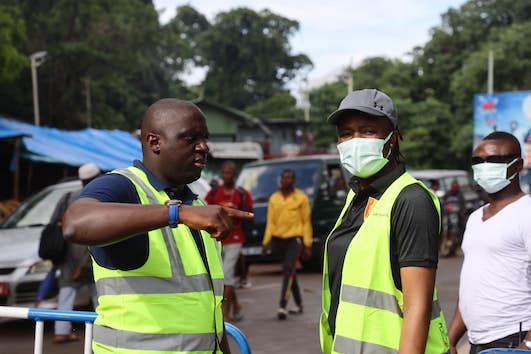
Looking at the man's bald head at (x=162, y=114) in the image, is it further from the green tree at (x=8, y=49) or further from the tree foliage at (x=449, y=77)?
the tree foliage at (x=449, y=77)

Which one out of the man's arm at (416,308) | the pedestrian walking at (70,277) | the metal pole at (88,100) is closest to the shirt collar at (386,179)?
the man's arm at (416,308)

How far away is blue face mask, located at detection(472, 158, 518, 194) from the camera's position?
3676 mm

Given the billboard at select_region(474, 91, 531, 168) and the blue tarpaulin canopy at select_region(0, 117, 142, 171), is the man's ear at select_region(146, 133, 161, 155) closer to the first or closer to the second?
the blue tarpaulin canopy at select_region(0, 117, 142, 171)

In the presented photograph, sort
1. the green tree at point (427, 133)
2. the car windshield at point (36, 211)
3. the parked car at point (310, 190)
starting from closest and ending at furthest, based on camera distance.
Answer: the car windshield at point (36, 211) → the parked car at point (310, 190) → the green tree at point (427, 133)

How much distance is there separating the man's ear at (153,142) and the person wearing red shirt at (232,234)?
19.8 ft

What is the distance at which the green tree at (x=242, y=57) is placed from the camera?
72.5m

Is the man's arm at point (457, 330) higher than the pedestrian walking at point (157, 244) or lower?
lower

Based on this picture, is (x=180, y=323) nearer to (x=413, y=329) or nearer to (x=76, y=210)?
(x=76, y=210)

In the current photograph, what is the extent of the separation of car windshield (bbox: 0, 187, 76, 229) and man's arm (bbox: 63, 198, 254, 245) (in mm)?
7341

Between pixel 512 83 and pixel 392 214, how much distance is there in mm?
42025

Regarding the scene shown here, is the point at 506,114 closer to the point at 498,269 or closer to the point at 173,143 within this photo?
the point at 498,269

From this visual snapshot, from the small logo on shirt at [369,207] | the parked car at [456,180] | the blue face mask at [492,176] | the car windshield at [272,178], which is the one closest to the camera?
the small logo on shirt at [369,207]

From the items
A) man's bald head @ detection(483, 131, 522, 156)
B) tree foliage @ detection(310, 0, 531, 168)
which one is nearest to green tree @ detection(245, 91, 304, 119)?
tree foliage @ detection(310, 0, 531, 168)

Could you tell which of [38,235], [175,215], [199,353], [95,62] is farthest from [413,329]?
[95,62]
